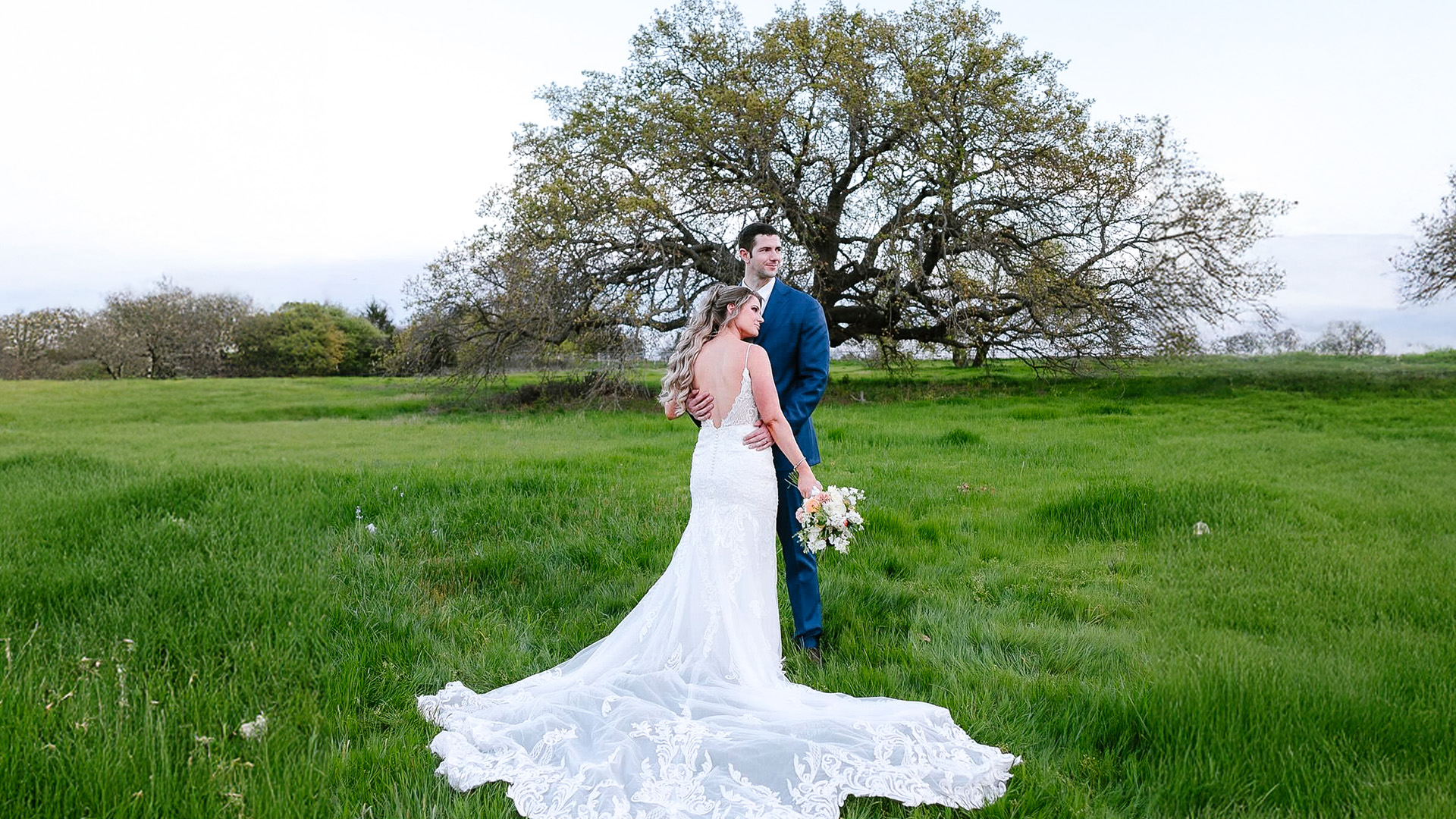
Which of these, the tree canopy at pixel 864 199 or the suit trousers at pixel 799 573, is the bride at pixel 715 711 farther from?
the tree canopy at pixel 864 199

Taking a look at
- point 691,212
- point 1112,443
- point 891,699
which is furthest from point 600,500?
point 691,212

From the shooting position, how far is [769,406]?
15.0 feet

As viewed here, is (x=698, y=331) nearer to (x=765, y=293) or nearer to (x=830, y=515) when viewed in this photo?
(x=765, y=293)

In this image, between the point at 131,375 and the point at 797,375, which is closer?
the point at 797,375

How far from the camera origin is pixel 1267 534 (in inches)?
283

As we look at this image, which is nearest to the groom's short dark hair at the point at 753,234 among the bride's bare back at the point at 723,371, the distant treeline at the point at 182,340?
the bride's bare back at the point at 723,371

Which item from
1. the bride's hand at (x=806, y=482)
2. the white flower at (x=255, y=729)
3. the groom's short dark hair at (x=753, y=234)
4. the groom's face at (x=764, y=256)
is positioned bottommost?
the white flower at (x=255, y=729)

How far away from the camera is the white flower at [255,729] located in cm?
385

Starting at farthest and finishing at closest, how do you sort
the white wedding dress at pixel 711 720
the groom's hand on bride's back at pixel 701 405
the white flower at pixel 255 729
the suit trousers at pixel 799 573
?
the suit trousers at pixel 799 573 < the groom's hand on bride's back at pixel 701 405 < the white flower at pixel 255 729 < the white wedding dress at pixel 711 720

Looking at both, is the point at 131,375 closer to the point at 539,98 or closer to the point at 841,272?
the point at 539,98

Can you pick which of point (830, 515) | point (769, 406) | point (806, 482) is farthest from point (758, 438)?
point (830, 515)

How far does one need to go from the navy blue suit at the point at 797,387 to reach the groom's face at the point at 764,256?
0.17m

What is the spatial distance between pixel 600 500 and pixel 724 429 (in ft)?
14.0

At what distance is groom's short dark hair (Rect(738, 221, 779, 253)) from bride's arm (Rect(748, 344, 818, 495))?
0.71m
